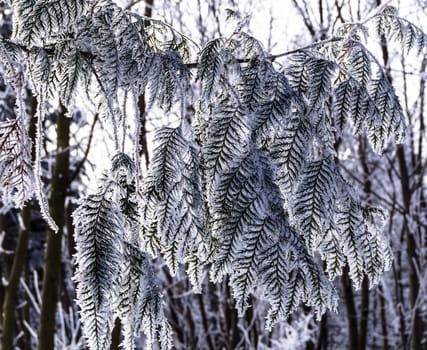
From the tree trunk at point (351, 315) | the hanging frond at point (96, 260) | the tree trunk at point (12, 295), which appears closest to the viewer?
the hanging frond at point (96, 260)

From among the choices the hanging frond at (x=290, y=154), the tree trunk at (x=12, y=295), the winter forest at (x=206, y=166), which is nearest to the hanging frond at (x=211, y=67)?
the winter forest at (x=206, y=166)

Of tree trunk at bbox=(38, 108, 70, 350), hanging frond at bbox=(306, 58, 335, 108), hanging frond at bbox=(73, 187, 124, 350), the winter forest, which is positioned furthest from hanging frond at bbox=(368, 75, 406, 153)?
tree trunk at bbox=(38, 108, 70, 350)

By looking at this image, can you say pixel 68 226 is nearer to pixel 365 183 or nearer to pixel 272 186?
pixel 365 183

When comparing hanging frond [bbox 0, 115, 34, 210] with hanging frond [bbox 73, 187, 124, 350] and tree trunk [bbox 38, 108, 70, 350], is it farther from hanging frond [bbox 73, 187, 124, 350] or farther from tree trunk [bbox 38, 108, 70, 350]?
tree trunk [bbox 38, 108, 70, 350]

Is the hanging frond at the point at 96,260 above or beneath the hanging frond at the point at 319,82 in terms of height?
beneath

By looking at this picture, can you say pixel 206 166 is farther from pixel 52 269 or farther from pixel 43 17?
pixel 52 269

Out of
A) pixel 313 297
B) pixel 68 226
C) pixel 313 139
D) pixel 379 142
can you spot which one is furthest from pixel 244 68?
pixel 68 226

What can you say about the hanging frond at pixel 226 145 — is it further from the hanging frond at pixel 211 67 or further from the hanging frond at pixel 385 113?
the hanging frond at pixel 385 113

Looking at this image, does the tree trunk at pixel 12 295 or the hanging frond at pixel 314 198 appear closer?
the hanging frond at pixel 314 198

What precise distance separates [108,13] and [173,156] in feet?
0.96

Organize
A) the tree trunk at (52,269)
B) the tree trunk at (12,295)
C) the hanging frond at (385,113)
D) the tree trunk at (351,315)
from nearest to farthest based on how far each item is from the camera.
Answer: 1. the hanging frond at (385,113)
2. the tree trunk at (52,269)
3. the tree trunk at (12,295)
4. the tree trunk at (351,315)

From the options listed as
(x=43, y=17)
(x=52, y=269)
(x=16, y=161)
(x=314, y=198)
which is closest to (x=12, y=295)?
(x=52, y=269)

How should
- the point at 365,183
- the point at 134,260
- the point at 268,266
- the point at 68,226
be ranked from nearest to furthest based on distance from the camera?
1. the point at 268,266
2. the point at 134,260
3. the point at 365,183
4. the point at 68,226

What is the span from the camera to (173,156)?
0.75 metres
